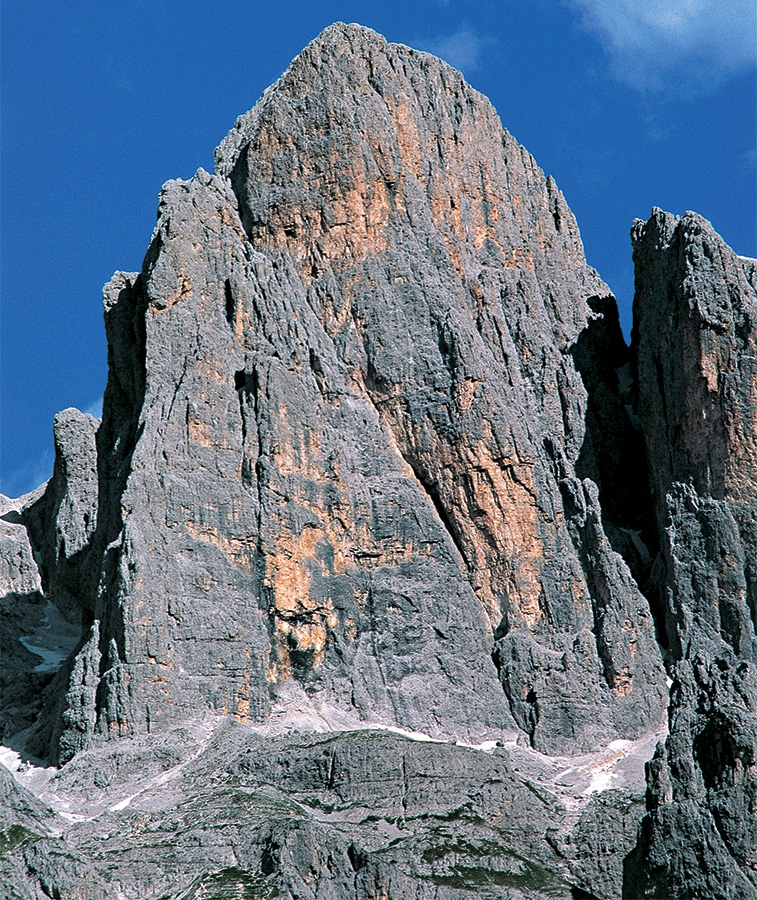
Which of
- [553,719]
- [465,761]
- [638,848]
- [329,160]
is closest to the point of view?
[638,848]

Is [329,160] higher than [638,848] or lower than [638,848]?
higher

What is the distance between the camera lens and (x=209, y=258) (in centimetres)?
10375

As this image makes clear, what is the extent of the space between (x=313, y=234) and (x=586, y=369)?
17.8 meters

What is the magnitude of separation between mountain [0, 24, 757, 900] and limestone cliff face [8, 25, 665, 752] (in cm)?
17

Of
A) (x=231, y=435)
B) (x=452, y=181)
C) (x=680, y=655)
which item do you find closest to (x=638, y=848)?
(x=680, y=655)

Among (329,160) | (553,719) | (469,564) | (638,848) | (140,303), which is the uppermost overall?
(329,160)

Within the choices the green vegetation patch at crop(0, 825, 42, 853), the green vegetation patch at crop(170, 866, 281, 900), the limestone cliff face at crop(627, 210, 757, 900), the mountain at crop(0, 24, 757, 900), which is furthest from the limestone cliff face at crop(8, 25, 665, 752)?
the green vegetation patch at crop(170, 866, 281, 900)

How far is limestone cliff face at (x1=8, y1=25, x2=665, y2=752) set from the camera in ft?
312

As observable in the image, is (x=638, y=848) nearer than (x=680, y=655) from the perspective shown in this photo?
Yes

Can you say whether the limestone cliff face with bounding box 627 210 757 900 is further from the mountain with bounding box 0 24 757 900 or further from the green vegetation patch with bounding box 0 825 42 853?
the green vegetation patch with bounding box 0 825 42 853

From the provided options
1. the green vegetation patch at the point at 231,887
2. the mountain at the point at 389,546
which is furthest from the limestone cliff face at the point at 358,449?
the green vegetation patch at the point at 231,887

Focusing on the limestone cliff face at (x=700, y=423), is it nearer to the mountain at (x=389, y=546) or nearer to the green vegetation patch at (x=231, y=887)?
the mountain at (x=389, y=546)

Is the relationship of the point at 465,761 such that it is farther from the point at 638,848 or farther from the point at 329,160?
the point at 329,160

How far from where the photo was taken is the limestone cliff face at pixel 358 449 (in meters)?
95.1
